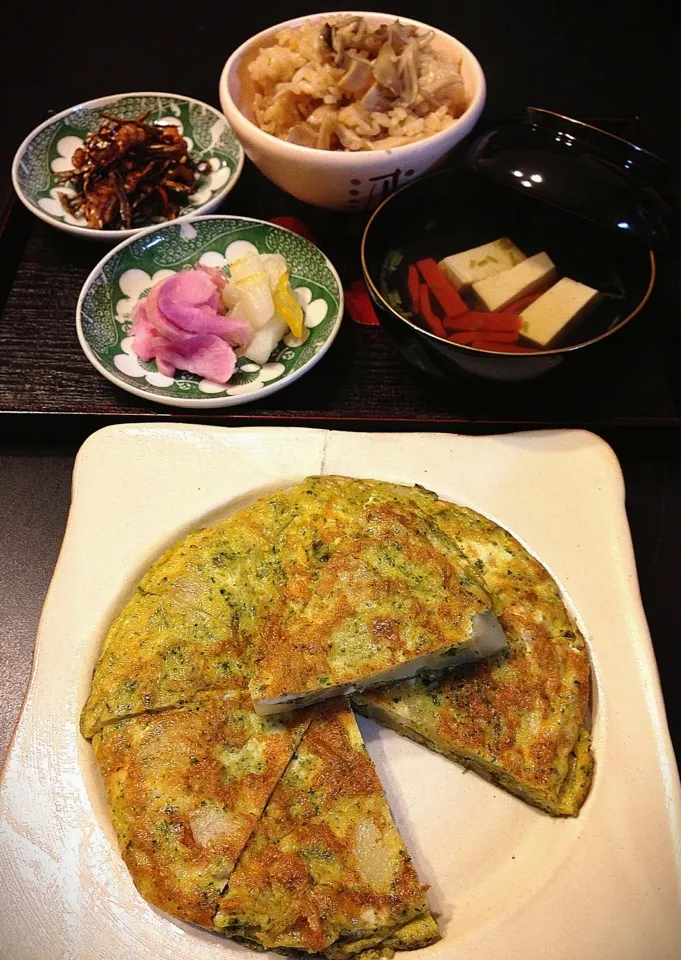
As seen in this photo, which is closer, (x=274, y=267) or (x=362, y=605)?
(x=362, y=605)

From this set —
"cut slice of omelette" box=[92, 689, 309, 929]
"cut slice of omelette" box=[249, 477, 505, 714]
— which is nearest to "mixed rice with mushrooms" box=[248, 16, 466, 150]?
"cut slice of omelette" box=[249, 477, 505, 714]

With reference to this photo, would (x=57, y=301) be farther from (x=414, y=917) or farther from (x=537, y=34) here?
(x=537, y=34)

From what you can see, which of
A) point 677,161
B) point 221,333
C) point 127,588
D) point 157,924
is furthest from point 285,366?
point 677,161

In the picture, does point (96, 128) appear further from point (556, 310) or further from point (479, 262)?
point (556, 310)

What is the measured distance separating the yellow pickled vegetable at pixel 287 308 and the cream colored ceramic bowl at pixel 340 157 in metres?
0.51

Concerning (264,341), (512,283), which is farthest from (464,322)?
(264,341)

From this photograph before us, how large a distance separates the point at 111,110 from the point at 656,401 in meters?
3.65

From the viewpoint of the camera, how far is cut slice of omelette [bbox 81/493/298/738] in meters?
2.20

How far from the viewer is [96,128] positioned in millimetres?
4312

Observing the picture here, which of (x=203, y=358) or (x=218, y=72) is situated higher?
(x=218, y=72)

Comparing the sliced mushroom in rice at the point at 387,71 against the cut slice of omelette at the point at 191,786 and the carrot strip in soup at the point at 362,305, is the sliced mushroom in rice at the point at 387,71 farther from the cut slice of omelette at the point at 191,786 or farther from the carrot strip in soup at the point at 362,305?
the cut slice of omelette at the point at 191,786

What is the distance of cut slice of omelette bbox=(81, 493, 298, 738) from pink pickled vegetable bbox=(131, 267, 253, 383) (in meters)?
0.94

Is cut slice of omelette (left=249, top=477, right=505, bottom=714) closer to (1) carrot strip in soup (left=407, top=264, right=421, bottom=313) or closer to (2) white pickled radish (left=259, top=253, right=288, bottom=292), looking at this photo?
(1) carrot strip in soup (left=407, top=264, right=421, bottom=313)

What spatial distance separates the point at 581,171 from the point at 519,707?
2215 millimetres
